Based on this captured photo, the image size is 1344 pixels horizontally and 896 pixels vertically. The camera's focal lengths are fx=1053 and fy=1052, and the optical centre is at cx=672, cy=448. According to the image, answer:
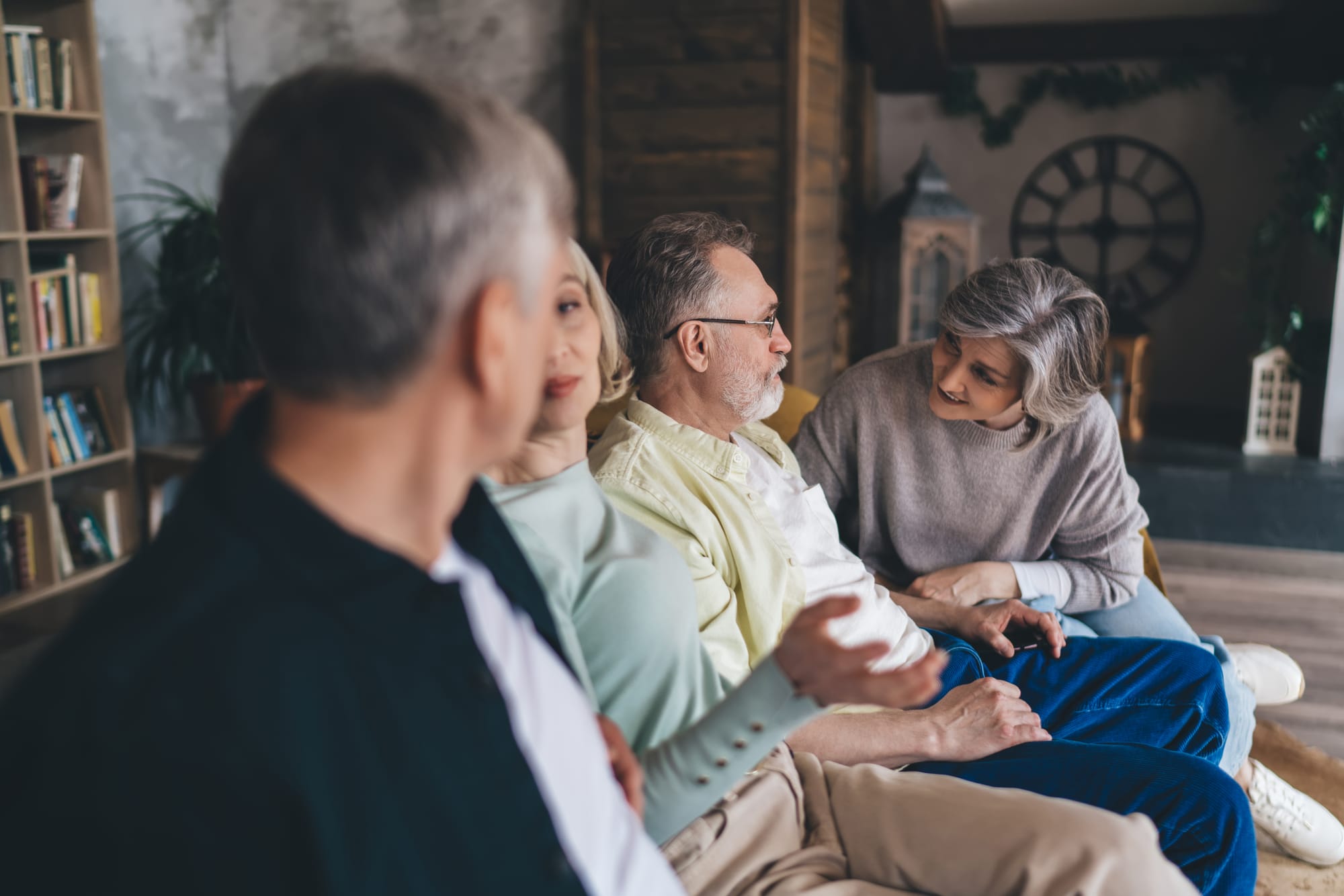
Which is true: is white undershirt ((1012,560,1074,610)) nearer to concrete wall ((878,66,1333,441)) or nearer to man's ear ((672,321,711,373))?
man's ear ((672,321,711,373))

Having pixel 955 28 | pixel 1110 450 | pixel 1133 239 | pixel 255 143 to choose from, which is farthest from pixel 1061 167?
pixel 255 143

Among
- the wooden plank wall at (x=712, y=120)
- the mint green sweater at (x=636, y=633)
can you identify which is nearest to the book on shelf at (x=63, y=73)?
the wooden plank wall at (x=712, y=120)

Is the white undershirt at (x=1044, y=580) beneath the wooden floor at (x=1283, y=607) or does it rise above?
above

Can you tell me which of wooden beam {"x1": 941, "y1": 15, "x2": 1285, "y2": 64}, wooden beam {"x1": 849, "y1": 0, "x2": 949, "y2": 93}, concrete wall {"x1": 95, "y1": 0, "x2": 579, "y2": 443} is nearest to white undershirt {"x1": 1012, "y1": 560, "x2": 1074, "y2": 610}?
concrete wall {"x1": 95, "y1": 0, "x2": 579, "y2": 443}

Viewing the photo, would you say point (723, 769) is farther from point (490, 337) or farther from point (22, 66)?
point (22, 66)

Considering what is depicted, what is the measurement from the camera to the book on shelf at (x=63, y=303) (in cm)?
352

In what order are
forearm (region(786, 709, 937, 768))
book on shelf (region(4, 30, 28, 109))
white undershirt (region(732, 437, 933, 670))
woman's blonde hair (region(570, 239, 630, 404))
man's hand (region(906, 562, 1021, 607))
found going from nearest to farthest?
woman's blonde hair (region(570, 239, 630, 404)) < forearm (region(786, 709, 937, 768)) < white undershirt (region(732, 437, 933, 670)) < man's hand (region(906, 562, 1021, 607)) < book on shelf (region(4, 30, 28, 109))

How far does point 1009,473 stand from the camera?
2.00 meters

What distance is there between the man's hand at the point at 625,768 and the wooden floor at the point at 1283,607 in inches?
96.1

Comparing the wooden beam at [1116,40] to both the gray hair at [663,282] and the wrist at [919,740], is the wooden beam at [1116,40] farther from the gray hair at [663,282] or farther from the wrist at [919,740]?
the wrist at [919,740]

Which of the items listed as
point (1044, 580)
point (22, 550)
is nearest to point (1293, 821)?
point (1044, 580)

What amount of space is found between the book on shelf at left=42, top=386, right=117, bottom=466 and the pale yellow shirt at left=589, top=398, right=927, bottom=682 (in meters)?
2.85

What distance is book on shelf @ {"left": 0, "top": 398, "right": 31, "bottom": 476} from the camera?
3.44 meters

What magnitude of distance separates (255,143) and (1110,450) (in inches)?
68.9
